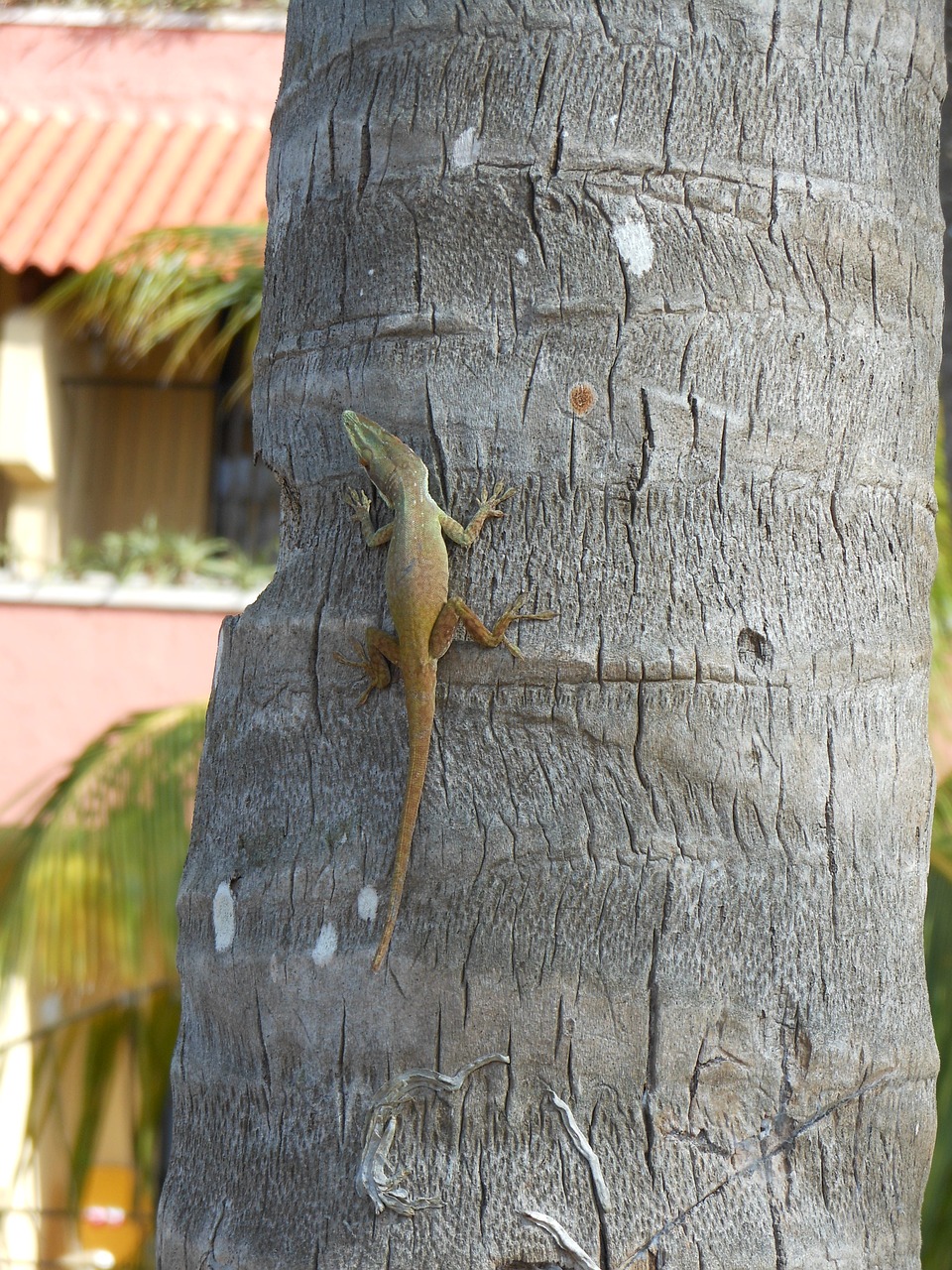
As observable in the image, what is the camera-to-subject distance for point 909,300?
170 cm

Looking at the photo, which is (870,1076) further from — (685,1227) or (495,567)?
(495,567)

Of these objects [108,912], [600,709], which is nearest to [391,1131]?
[600,709]

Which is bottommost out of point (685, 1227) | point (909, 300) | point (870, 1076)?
point (685, 1227)

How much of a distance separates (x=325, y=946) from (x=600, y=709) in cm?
41

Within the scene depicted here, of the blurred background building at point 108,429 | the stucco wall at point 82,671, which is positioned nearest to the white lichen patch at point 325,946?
the blurred background building at point 108,429

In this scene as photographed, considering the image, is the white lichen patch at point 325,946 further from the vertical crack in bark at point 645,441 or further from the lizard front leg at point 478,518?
the vertical crack in bark at point 645,441

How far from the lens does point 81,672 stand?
9.04 m

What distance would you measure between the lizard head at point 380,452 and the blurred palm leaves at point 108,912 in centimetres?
328

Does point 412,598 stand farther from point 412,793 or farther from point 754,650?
point 754,650

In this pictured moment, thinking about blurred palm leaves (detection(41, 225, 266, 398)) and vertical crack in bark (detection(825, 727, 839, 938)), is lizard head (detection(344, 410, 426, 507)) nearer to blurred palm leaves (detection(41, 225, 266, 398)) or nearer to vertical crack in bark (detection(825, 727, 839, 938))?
vertical crack in bark (detection(825, 727, 839, 938))

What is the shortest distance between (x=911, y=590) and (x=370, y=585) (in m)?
0.67

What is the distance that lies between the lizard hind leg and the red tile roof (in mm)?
7405

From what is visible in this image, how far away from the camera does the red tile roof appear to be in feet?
28.6

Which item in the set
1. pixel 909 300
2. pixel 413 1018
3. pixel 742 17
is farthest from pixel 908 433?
pixel 413 1018
